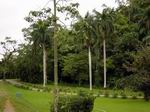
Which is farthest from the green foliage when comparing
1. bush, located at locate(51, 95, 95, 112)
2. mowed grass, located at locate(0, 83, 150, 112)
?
bush, located at locate(51, 95, 95, 112)

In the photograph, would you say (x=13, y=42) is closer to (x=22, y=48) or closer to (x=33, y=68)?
(x=22, y=48)

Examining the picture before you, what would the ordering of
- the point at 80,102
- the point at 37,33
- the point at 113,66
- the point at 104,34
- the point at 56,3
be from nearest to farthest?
the point at 56,3, the point at 80,102, the point at 104,34, the point at 113,66, the point at 37,33

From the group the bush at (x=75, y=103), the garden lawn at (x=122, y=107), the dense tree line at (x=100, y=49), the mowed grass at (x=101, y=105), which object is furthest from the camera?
the dense tree line at (x=100, y=49)

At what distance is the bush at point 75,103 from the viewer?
23969 millimetres

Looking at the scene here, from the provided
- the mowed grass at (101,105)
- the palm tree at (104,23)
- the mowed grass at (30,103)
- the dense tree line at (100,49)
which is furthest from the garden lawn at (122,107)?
the palm tree at (104,23)

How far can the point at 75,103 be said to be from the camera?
24406 millimetres

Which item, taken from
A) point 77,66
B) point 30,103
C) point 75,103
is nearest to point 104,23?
point 77,66

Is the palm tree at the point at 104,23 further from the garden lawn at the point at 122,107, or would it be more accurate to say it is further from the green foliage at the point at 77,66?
the garden lawn at the point at 122,107

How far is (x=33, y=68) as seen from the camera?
96.8 m

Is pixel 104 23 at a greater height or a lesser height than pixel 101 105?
greater

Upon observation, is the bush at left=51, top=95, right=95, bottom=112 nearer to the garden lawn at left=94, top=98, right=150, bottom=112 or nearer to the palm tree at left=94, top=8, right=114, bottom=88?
the garden lawn at left=94, top=98, right=150, bottom=112

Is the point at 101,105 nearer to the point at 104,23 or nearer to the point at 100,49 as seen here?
the point at 104,23

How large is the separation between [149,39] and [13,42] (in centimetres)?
5311

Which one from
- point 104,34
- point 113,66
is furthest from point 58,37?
point 113,66
